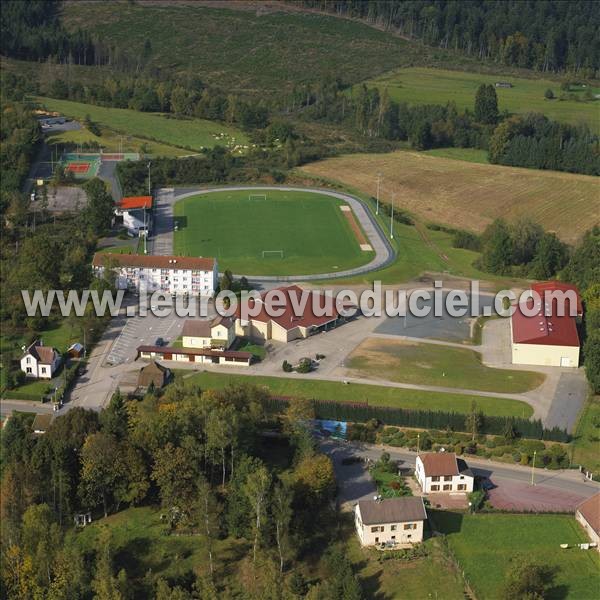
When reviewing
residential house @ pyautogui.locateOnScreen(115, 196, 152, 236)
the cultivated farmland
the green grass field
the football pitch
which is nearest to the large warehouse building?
the football pitch

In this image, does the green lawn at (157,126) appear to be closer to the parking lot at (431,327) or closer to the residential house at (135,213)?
the residential house at (135,213)

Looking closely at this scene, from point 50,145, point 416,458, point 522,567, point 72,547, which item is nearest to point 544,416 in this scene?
point 416,458

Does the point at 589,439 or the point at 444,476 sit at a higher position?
the point at 444,476

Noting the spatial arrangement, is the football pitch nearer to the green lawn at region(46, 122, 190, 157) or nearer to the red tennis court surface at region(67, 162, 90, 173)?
the red tennis court surface at region(67, 162, 90, 173)

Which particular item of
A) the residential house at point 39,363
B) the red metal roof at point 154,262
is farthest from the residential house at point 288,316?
the residential house at point 39,363

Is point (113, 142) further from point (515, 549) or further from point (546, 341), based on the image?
point (515, 549)

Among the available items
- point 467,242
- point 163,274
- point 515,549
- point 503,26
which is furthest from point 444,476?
point 503,26
